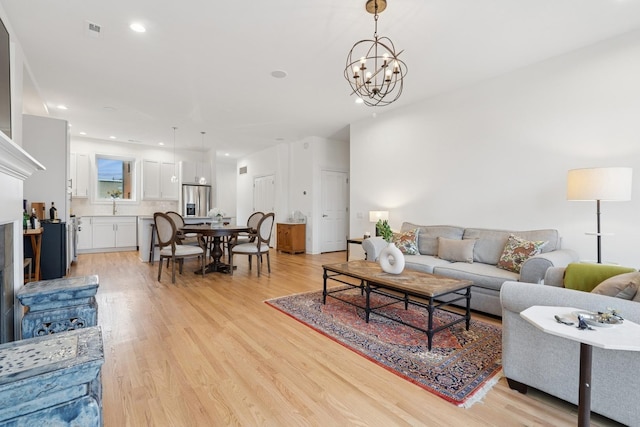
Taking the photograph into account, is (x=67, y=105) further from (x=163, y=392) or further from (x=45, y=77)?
(x=163, y=392)

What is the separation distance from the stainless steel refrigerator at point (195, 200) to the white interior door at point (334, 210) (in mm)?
3573

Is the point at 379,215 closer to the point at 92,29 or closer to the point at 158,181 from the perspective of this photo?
the point at 92,29

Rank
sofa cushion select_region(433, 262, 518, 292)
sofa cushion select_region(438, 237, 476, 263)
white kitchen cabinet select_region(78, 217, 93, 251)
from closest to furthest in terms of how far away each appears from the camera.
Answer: sofa cushion select_region(433, 262, 518, 292)
sofa cushion select_region(438, 237, 476, 263)
white kitchen cabinet select_region(78, 217, 93, 251)

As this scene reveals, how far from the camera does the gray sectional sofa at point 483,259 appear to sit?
2.81m

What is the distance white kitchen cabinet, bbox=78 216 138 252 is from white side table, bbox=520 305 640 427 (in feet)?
27.4

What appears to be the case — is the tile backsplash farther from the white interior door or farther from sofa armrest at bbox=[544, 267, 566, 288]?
sofa armrest at bbox=[544, 267, 566, 288]

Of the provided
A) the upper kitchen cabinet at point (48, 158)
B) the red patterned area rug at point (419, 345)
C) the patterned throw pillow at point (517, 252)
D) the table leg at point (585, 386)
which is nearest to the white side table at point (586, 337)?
the table leg at point (585, 386)

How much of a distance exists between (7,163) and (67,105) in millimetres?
4711

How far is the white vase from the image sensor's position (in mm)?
2824

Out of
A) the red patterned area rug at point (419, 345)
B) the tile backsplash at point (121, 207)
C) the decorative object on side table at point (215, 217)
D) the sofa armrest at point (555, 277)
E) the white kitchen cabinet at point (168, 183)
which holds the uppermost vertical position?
the white kitchen cabinet at point (168, 183)

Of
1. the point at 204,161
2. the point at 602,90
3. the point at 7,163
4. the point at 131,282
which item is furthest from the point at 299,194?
the point at 7,163

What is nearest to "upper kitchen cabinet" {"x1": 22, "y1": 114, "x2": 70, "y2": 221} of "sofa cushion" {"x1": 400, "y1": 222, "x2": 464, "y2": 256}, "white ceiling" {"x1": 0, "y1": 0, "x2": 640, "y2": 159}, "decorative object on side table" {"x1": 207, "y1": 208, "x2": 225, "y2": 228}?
"white ceiling" {"x1": 0, "y1": 0, "x2": 640, "y2": 159}

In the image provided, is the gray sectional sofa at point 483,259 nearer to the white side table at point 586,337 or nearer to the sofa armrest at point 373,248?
the sofa armrest at point 373,248

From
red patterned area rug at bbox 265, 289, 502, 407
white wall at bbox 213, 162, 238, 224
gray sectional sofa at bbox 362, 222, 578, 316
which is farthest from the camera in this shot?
white wall at bbox 213, 162, 238, 224
